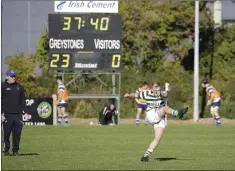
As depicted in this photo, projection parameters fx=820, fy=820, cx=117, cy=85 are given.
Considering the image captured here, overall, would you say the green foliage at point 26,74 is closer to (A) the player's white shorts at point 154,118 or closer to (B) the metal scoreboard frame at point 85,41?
(B) the metal scoreboard frame at point 85,41

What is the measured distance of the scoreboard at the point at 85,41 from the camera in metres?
37.4

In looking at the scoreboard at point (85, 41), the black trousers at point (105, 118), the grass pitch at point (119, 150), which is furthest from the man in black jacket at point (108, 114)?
the grass pitch at point (119, 150)

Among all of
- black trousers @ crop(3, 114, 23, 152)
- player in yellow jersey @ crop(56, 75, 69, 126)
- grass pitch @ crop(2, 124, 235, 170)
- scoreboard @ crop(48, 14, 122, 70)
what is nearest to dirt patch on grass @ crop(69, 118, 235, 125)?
scoreboard @ crop(48, 14, 122, 70)

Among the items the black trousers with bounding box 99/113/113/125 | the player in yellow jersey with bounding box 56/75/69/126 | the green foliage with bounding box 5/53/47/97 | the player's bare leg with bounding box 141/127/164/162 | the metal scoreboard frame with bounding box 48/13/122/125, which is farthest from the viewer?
the green foliage with bounding box 5/53/47/97

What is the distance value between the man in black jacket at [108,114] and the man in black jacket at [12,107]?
58.3 ft

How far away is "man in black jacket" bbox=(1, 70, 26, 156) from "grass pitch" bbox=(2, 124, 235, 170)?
72 cm

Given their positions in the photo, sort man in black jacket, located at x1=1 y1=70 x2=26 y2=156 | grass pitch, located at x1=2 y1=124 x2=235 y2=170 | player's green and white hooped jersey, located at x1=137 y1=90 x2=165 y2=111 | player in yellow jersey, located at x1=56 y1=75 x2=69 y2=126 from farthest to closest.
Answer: player in yellow jersey, located at x1=56 y1=75 x2=69 y2=126 → man in black jacket, located at x1=1 y1=70 x2=26 y2=156 → player's green and white hooped jersey, located at x1=137 y1=90 x2=165 y2=111 → grass pitch, located at x1=2 y1=124 x2=235 y2=170

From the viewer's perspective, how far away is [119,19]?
3738 centimetres

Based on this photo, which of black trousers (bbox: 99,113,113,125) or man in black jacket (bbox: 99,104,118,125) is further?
black trousers (bbox: 99,113,113,125)

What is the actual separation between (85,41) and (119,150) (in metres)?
16.4

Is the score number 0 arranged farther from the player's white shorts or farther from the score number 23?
the player's white shorts

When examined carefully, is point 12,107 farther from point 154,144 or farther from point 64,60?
point 64,60

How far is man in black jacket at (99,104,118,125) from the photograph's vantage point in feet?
123

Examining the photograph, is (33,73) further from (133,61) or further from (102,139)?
(102,139)
